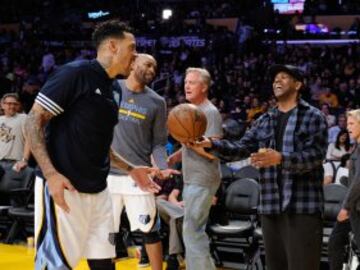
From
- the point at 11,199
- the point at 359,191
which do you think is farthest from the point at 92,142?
the point at 11,199

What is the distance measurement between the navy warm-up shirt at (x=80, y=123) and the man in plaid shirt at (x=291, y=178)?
3.44 feet

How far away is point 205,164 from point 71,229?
203cm

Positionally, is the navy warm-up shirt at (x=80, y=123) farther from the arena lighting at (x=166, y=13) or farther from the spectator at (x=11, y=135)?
the arena lighting at (x=166, y=13)

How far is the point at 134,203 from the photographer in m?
6.63

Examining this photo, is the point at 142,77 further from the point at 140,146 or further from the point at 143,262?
the point at 143,262

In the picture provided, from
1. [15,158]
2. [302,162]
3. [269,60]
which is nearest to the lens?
[302,162]

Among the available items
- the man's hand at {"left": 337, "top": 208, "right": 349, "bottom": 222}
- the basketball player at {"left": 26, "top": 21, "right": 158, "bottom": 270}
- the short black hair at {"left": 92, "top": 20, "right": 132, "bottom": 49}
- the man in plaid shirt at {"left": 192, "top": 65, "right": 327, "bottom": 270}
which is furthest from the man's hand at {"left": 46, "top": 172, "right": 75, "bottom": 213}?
the man's hand at {"left": 337, "top": 208, "right": 349, "bottom": 222}

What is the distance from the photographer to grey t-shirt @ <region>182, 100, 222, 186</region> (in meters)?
6.50

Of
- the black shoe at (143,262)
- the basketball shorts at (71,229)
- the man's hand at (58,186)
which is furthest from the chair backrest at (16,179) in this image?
the man's hand at (58,186)

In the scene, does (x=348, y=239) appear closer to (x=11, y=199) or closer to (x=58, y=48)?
(x=11, y=199)

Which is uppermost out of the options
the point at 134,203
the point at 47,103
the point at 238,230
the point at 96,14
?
the point at 96,14

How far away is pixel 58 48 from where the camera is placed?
2298 cm

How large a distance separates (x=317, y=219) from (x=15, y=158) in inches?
244

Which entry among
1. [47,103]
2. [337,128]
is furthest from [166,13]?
[47,103]
